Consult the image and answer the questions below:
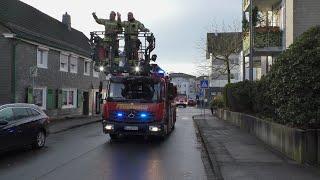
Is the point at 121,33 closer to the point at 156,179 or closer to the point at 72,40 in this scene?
the point at 156,179

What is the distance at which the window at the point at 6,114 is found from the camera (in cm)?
1541

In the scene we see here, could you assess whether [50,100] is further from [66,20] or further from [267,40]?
[267,40]

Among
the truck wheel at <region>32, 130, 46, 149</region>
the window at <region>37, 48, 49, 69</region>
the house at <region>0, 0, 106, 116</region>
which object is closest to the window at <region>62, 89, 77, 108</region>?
the house at <region>0, 0, 106, 116</region>

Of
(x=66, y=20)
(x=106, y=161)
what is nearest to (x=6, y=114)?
(x=106, y=161)

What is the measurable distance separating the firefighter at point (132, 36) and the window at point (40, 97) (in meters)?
12.0

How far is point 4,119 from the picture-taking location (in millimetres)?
15289

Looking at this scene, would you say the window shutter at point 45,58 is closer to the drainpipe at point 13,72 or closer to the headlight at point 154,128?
the drainpipe at point 13,72

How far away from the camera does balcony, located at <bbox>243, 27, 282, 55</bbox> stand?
30.5 m

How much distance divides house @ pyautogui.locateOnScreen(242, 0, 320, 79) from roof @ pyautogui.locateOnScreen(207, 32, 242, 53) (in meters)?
15.3

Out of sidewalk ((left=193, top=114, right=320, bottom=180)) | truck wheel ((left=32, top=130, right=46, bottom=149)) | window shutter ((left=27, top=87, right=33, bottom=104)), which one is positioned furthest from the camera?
window shutter ((left=27, top=87, right=33, bottom=104))

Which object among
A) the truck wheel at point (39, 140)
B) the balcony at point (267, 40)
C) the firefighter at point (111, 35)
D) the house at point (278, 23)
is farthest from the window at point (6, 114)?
the balcony at point (267, 40)

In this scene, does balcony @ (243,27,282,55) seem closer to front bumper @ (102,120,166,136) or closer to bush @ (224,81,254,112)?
bush @ (224,81,254,112)

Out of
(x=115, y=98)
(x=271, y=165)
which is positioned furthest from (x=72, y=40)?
(x=271, y=165)

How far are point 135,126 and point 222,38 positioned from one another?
118 ft
